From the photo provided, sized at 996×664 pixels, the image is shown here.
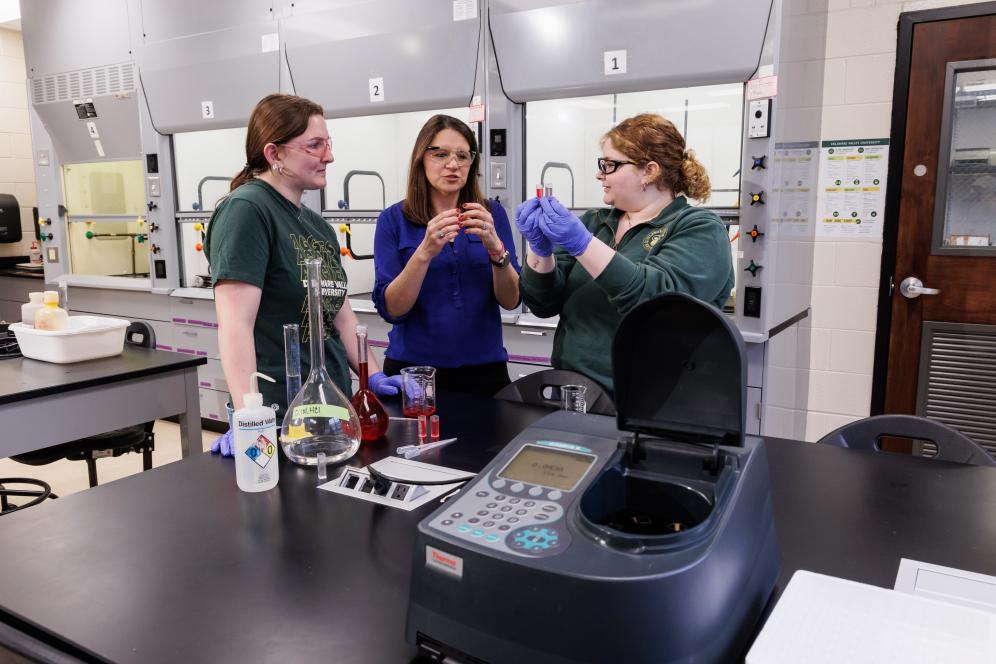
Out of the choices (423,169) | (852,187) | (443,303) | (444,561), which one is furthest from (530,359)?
(444,561)

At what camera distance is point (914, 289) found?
2.86 m

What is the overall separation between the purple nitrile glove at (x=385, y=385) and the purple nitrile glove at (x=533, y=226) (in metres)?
0.47

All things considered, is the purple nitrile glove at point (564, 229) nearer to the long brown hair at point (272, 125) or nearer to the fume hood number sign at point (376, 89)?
the long brown hair at point (272, 125)

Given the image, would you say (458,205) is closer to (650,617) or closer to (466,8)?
(466,8)

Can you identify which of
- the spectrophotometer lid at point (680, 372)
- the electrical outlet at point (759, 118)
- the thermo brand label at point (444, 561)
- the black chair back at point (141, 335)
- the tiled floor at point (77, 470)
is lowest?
the tiled floor at point (77, 470)

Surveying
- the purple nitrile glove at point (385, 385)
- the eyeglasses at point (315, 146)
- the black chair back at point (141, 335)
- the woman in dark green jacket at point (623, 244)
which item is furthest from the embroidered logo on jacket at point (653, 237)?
the black chair back at point (141, 335)

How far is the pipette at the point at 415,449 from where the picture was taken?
129 cm

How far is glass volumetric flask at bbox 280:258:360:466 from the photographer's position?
126 centimetres

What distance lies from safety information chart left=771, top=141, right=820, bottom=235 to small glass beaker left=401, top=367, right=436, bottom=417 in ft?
5.71

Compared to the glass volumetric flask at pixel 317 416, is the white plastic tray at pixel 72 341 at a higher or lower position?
lower

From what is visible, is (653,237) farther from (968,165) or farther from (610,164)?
(968,165)

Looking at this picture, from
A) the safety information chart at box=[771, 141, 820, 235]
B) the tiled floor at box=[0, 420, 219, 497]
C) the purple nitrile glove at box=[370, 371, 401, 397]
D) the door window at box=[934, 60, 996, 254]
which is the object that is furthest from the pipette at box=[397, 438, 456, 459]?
the tiled floor at box=[0, 420, 219, 497]

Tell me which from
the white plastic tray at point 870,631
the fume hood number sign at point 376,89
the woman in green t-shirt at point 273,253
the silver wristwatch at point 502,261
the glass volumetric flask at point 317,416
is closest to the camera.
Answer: the white plastic tray at point 870,631

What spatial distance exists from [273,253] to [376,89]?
6.58 ft
